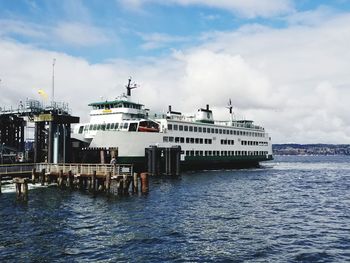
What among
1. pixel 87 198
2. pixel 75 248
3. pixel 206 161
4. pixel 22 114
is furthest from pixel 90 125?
pixel 75 248

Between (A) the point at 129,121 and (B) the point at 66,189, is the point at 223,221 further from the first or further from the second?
(A) the point at 129,121

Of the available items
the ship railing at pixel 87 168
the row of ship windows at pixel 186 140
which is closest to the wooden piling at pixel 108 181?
the ship railing at pixel 87 168

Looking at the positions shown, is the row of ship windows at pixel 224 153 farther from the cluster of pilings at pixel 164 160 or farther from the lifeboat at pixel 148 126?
the cluster of pilings at pixel 164 160

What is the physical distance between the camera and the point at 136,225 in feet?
84.4

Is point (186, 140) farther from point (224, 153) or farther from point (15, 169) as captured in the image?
point (15, 169)

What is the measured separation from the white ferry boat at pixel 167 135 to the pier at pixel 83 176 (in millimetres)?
13927

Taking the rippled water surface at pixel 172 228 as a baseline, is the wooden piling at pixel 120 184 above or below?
above

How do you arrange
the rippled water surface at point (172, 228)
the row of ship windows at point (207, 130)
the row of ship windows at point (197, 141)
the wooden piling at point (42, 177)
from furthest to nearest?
the row of ship windows at point (207, 130)
the row of ship windows at point (197, 141)
the wooden piling at point (42, 177)
the rippled water surface at point (172, 228)

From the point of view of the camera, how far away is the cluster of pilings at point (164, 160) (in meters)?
60.5

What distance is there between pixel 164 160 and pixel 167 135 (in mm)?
6618

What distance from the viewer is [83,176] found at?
41125 mm

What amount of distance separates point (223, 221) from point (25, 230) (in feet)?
44.2

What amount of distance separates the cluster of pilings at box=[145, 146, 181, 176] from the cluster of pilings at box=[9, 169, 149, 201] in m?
14.9

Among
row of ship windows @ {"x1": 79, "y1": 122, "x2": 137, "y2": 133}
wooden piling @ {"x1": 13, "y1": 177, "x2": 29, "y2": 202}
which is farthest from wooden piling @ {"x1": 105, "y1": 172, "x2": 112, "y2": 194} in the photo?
row of ship windows @ {"x1": 79, "y1": 122, "x2": 137, "y2": 133}
